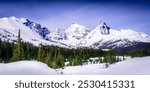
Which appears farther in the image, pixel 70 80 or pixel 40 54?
pixel 40 54

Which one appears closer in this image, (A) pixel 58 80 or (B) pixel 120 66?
(A) pixel 58 80

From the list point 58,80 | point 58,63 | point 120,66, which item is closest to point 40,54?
point 58,63

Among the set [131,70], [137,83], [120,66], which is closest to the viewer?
[137,83]

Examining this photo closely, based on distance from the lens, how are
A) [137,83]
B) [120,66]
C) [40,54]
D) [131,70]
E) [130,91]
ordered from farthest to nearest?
[40,54] < [120,66] < [131,70] < [137,83] < [130,91]

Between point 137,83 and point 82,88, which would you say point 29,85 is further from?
point 137,83

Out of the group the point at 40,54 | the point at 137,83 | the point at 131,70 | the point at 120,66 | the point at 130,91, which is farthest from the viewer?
the point at 40,54

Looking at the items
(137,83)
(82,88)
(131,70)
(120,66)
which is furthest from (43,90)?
(120,66)

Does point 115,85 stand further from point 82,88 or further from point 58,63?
point 58,63

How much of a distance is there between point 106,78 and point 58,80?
9.71 ft

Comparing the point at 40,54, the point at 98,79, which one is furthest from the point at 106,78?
the point at 40,54

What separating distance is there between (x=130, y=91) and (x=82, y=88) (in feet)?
8.53

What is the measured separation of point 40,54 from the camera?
376 ft

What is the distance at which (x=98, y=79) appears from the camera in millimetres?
19453

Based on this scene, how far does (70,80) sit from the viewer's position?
62.8 ft
